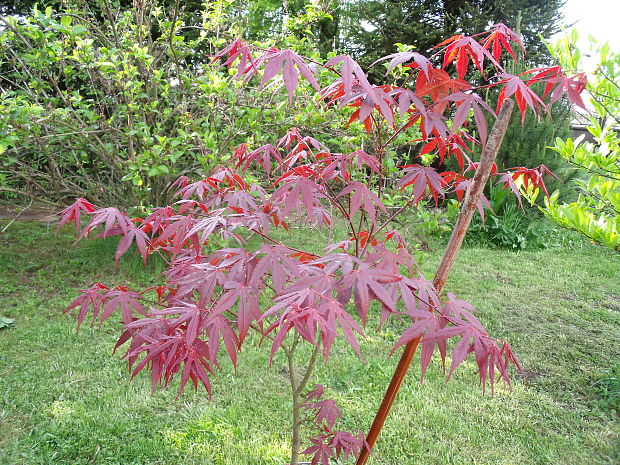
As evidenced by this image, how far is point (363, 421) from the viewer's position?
2467 mm

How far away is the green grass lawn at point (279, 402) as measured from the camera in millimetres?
2205

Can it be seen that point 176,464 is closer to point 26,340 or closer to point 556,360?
point 26,340

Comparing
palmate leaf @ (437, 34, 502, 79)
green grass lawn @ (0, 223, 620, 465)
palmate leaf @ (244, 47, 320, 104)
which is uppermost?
palmate leaf @ (437, 34, 502, 79)

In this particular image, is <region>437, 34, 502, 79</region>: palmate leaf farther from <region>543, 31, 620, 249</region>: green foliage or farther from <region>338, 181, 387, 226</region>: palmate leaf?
<region>543, 31, 620, 249</region>: green foliage

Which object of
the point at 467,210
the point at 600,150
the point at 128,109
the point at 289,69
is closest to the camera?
the point at 289,69

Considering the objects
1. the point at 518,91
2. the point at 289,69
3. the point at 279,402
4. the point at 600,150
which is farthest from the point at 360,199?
the point at 600,150

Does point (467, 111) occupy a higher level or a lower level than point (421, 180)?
higher

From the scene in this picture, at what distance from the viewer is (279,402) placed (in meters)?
2.61

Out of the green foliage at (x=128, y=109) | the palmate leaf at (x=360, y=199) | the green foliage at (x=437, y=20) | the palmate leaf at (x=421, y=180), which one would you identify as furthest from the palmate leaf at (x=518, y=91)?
the green foliage at (x=437, y=20)

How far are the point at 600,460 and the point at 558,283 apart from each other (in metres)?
2.97

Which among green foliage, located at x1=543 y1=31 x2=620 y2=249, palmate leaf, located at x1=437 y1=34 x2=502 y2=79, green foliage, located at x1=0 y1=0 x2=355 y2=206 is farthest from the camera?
green foliage, located at x1=0 y1=0 x2=355 y2=206

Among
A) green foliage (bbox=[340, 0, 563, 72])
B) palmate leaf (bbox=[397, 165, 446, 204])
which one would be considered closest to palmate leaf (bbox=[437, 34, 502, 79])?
palmate leaf (bbox=[397, 165, 446, 204])

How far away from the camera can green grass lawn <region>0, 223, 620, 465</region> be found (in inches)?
86.8

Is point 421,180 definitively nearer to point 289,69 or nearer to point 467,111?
point 467,111
